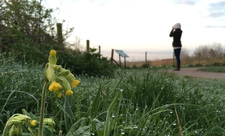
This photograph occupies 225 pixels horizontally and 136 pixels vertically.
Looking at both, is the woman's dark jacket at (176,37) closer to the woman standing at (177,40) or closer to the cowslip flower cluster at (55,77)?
the woman standing at (177,40)

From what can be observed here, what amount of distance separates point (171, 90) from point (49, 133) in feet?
5.30

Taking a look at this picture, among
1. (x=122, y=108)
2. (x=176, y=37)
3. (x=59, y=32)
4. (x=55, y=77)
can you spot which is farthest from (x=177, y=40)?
(x=55, y=77)

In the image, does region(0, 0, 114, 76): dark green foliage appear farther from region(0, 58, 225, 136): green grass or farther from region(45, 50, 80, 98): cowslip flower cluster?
region(45, 50, 80, 98): cowslip flower cluster

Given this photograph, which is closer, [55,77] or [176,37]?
[55,77]

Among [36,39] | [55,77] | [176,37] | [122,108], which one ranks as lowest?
[122,108]

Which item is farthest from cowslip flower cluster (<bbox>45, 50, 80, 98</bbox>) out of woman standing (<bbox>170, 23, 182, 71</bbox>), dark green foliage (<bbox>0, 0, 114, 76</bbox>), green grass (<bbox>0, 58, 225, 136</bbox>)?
woman standing (<bbox>170, 23, 182, 71</bbox>)

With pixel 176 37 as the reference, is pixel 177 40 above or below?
below

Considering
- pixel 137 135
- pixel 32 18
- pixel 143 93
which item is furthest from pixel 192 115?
pixel 32 18

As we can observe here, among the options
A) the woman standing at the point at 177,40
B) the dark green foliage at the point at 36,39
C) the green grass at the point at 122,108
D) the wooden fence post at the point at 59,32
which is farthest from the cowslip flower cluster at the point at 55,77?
the woman standing at the point at 177,40

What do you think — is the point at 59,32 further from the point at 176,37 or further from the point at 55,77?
the point at 55,77

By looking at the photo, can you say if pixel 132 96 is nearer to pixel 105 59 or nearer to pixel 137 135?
pixel 137 135

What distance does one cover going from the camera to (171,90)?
2730 mm

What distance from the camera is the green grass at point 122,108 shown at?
4.90 ft

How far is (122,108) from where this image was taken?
6.54ft
